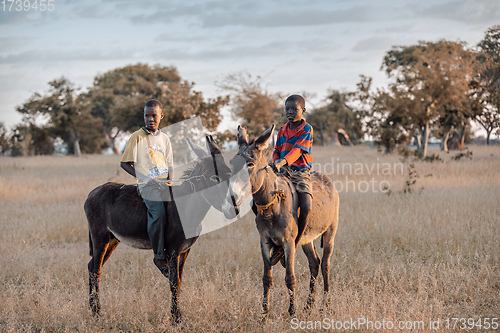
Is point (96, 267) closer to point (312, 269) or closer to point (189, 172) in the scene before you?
point (189, 172)

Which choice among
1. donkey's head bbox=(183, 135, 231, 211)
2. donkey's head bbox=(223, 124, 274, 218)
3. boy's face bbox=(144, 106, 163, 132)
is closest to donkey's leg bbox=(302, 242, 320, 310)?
donkey's head bbox=(183, 135, 231, 211)

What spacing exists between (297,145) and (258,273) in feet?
9.85

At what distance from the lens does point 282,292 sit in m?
6.06

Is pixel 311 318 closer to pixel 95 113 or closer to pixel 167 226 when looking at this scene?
pixel 167 226

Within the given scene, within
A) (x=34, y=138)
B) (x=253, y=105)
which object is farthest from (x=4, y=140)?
(x=253, y=105)

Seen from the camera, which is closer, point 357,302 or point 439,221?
point 357,302

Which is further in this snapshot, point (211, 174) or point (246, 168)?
point (211, 174)

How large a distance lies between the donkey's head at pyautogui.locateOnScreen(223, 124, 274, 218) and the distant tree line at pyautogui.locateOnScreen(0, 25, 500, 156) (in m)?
14.1

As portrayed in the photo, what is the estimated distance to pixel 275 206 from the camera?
4477 mm

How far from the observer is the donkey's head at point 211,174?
4.45 metres

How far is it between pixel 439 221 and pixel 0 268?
892cm

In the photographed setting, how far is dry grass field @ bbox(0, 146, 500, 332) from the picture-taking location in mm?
5121

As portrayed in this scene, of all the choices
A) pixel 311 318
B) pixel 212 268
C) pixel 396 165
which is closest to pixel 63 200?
pixel 212 268

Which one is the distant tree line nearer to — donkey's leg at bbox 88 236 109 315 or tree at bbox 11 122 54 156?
tree at bbox 11 122 54 156
